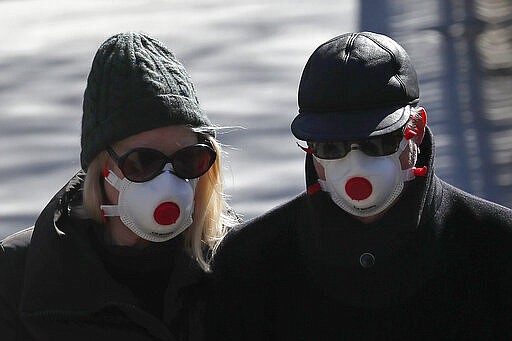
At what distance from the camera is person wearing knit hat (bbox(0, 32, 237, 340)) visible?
3484 millimetres

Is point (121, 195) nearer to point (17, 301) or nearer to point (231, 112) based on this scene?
point (17, 301)

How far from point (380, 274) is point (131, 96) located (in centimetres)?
82

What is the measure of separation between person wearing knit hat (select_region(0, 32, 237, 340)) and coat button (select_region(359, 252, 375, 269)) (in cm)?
44

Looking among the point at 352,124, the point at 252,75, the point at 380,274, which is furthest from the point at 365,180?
the point at 252,75

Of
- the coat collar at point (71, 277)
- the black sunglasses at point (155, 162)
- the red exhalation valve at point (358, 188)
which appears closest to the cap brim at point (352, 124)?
the red exhalation valve at point (358, 188)

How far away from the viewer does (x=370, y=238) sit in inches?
135

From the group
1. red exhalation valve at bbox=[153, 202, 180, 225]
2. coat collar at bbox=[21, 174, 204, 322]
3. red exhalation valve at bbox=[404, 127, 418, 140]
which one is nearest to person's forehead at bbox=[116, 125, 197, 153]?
red exhalation valve at bbox=[153, 202, 180, 225]

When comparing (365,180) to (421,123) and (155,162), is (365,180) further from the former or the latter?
(155,162)

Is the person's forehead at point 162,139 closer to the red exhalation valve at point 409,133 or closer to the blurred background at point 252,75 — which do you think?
the red exhalation valve at point 409,133

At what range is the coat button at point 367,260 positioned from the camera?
343cm

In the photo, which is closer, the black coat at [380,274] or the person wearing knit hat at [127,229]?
the black coat at [380,274]

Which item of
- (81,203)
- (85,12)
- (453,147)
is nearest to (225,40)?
(85,12)

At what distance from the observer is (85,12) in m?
11.0

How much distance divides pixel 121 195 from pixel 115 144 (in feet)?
0.47
